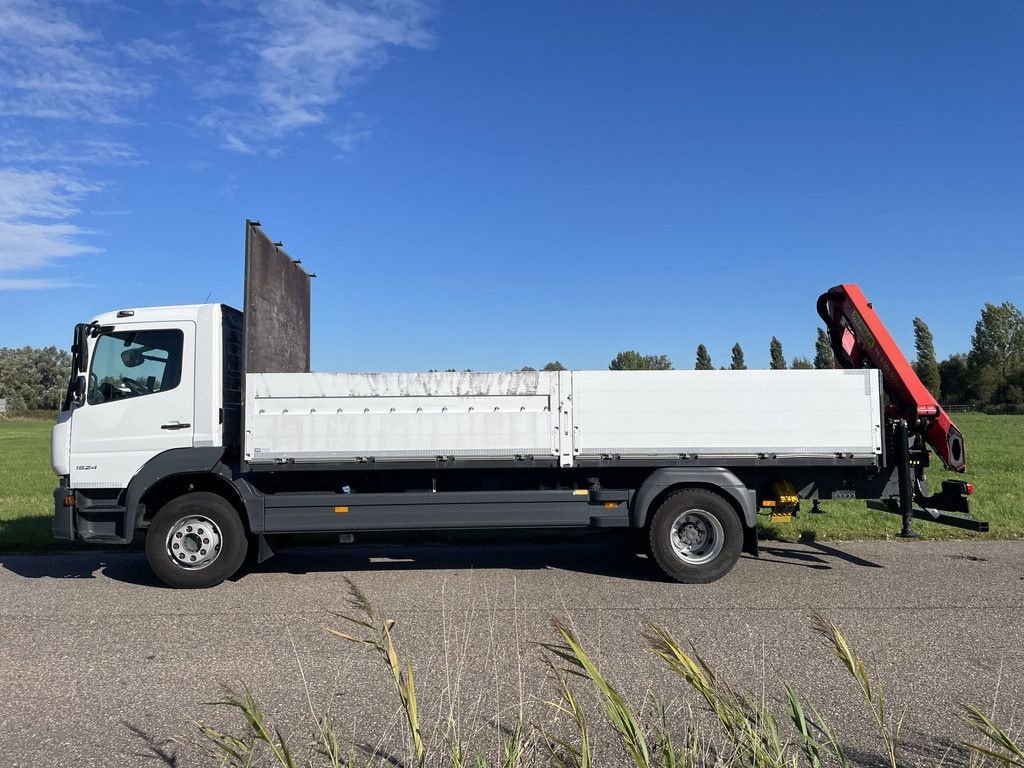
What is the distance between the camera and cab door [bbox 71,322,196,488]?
23.0 ft

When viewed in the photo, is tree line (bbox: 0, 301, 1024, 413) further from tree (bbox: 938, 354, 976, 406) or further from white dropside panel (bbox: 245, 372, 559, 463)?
white dropside panel (bbox: 245, 372, 559, 463)

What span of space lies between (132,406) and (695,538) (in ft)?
17.9

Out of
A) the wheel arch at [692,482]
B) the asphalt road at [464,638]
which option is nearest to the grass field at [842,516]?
the asphalt road at [464,638]

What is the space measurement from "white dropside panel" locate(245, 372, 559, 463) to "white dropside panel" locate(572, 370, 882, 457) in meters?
0.44

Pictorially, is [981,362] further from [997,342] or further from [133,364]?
[133,364]

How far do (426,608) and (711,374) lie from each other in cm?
334

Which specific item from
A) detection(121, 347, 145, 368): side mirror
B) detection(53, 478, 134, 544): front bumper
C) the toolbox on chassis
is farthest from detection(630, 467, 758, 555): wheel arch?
detection(121, 347, 145, 368): side mirror

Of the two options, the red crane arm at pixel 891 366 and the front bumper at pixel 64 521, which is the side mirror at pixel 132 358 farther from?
the red crane arm at pixel 891 366

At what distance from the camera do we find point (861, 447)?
23.0 ft

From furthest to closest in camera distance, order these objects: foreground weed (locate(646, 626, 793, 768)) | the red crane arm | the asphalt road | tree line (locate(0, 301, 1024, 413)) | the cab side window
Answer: tree line (locate(0, 301, 1024, 413))
the red crane arm
the cab side window
the asphalt road
foreground weed (locate(646, 626, 793, 768))

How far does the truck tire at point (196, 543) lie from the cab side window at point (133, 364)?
45.5 inches

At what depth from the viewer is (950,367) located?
267ft

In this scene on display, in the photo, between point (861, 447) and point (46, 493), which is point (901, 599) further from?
point (46, 493)

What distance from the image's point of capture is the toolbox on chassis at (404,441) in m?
6.93
